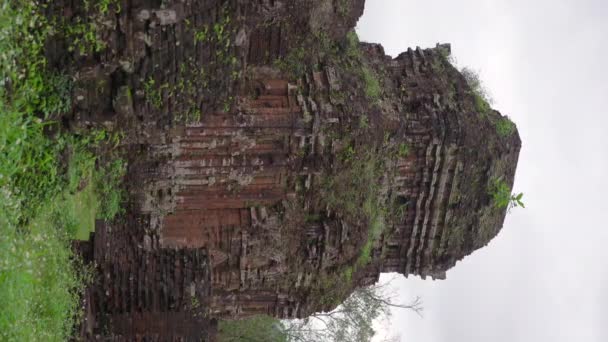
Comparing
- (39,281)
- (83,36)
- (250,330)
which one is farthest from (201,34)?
(250,330)

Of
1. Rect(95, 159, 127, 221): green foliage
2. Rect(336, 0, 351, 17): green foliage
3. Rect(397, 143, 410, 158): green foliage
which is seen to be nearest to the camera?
Rect(95, 159, 127, 221): green foliage

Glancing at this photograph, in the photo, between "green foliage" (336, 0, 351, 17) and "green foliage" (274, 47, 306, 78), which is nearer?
"green foliage" (274, 47, 306, 78)

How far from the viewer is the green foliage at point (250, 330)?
28.1 meters

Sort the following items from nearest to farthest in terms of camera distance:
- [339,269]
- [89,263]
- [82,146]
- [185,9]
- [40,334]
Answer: [40,334]
[185,9]
[82,146]
[89,263]
[339,269]

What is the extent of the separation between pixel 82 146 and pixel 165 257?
8.53 feet

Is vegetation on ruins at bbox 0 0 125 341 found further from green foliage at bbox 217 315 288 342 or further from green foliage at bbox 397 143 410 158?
green foliage at bbox 217 315 288 342

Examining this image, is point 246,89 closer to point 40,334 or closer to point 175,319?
point 175,319

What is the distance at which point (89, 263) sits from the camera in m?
11.7

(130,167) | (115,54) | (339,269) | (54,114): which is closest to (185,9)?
(115,54)

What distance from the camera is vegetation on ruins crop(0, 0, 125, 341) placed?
27.7 ft

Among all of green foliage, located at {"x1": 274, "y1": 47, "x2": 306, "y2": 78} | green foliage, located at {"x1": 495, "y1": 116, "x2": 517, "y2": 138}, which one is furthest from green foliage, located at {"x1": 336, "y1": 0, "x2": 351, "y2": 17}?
green foliage, located at {"x1": 495, "y1": 116, "x2": 517, "y2": 138}

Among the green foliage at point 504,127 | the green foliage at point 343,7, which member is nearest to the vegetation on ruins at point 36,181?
the green foliage at point 343,7

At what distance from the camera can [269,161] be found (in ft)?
44.5

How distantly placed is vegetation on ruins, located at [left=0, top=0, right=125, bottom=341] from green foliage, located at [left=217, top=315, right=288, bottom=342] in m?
17.0
